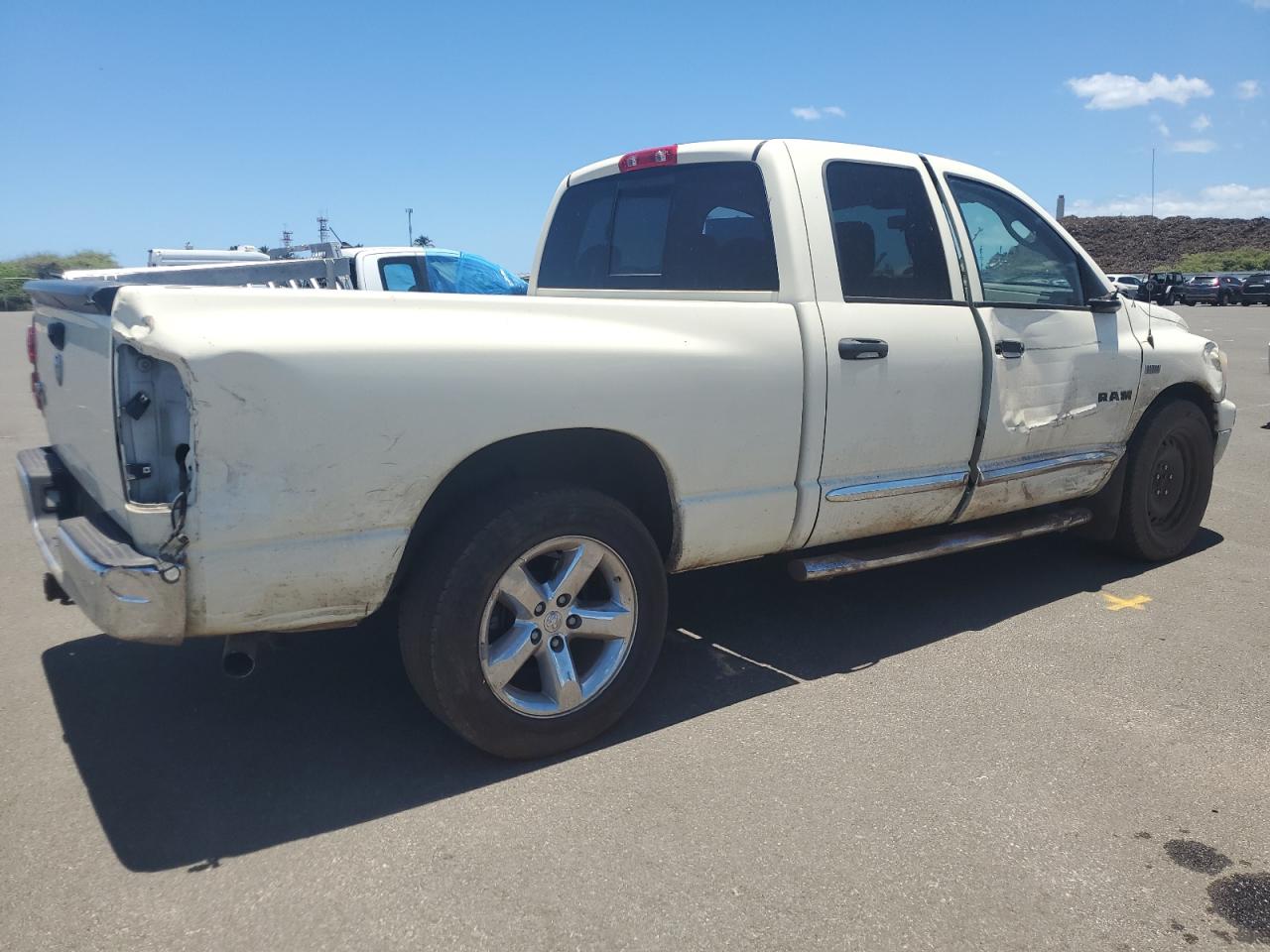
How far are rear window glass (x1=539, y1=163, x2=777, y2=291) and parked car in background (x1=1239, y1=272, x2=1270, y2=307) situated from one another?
146ft

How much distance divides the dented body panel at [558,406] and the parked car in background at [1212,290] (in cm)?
4393

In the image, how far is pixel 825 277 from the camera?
3891 mm

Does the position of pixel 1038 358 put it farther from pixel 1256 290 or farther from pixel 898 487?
pixel 1256 290

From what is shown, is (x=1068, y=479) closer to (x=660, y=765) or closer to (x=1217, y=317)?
(x=660, y=765)

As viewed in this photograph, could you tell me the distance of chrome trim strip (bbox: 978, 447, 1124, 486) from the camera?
445 cm

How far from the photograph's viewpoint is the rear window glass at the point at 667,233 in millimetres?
4031

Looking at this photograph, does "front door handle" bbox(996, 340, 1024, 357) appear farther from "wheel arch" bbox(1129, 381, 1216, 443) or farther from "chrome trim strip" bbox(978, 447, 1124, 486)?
"wheel arch" bbox(1129, 381, 1216, 443)

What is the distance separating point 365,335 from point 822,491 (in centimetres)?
184

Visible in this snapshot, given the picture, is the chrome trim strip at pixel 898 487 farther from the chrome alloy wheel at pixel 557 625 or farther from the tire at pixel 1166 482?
the tire at pixel 1166 482

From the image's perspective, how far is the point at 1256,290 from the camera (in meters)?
41.1

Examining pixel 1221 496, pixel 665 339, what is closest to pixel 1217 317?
pixel 1221 496

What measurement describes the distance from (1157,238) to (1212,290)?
31078 mm

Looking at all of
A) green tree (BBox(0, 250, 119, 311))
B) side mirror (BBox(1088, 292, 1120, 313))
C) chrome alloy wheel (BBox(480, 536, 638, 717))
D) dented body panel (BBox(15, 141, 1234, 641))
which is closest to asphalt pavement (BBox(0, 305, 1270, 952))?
chrome alloy wheel (BBox(480, 536, 638, 717))

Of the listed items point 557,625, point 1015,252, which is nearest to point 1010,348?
point 1015,252
